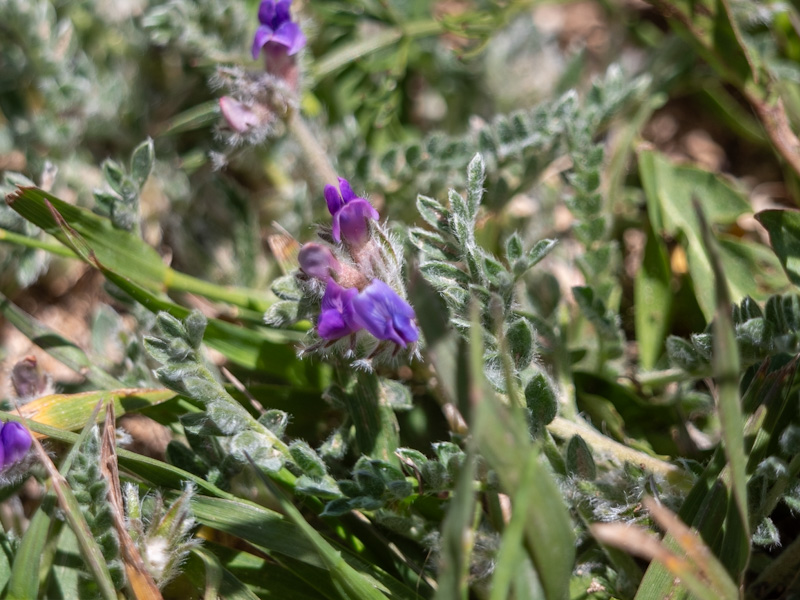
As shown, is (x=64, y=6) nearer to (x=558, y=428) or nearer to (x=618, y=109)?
(x=618, y=109)

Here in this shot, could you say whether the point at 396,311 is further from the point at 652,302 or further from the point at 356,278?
the point at 652,302

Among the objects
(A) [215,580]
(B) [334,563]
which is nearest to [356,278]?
(B) [334,563]

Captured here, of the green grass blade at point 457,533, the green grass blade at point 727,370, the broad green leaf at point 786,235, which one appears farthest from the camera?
the broad green leaf at point 786,235

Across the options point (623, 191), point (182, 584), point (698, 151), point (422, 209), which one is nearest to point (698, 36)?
point (623, 191)

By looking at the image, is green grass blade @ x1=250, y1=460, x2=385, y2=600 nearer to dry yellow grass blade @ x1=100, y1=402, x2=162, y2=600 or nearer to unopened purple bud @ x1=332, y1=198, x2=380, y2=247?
dry yellow grass blade @ x1=100, y1=402, x2=162, y2=600

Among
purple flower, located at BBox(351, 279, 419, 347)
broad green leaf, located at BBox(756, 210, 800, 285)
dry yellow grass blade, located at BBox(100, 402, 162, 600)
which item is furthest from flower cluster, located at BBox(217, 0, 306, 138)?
broad green leaf, located at BBox(756, 210, 800, 285)

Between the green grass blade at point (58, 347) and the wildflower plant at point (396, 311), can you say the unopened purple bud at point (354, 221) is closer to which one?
the wildflower plant at point (396, 311)

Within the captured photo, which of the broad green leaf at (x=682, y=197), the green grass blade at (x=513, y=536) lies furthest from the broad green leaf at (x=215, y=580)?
the broad green leaf at (x=682, y=197)

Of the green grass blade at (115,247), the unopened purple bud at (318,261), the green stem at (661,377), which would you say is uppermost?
the unopened purple bud at (318,261)
